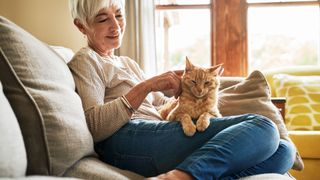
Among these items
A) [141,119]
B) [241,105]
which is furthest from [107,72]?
[241,105]

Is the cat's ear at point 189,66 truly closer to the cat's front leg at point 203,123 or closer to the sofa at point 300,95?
the cat's front leg at point 203,123

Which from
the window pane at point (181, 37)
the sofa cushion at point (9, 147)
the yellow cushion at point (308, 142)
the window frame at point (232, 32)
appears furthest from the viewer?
the window pane at point (181, 37)

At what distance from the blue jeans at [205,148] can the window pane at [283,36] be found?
1983 millimetres

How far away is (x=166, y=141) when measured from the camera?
121 centimetres

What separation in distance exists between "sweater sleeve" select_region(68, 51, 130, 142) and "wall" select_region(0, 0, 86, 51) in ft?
4.60

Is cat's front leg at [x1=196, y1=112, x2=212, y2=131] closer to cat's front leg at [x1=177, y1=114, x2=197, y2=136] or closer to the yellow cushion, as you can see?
cat's front leg at [x1=177, y1=114, x2=197, y2=136]

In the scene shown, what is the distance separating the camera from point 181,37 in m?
3.27

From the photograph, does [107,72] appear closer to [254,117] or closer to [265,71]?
[254,117]

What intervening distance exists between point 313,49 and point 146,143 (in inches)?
95.1

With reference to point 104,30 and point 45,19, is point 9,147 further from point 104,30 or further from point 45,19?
point 45,19

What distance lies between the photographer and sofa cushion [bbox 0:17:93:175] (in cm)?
95

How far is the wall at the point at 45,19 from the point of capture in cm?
252

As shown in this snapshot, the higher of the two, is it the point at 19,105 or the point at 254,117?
the point at 19,105

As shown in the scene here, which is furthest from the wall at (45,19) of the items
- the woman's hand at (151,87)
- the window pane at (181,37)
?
the woman's hand at (151,87)
